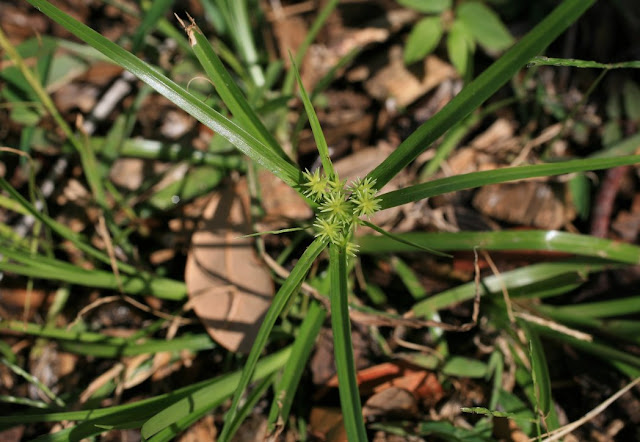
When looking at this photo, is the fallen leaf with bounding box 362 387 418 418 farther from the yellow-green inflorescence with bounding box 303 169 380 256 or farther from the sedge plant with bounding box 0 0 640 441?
the yellow-green inflorescence with bounding box 303 169 380 256

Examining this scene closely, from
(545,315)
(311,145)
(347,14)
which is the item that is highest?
(347,14)

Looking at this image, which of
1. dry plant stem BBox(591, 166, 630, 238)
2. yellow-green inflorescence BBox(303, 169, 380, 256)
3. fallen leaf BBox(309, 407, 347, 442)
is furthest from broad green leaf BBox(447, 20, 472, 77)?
fallen leaf BBox(309, 407, 347, 442)

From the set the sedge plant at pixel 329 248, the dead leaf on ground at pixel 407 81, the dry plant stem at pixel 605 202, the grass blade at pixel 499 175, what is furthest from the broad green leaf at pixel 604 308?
the dead leaf on ground at pixel 407 81

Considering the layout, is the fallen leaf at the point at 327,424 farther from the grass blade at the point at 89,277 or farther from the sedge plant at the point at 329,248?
the grass blade at the point at 89,277

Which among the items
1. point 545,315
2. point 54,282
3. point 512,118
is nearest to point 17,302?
point 54,282

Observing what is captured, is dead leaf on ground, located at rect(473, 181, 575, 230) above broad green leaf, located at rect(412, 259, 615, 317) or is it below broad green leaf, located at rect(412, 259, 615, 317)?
above

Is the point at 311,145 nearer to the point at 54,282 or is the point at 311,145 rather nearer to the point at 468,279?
the point at 468,279
